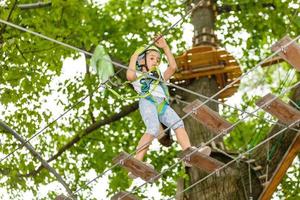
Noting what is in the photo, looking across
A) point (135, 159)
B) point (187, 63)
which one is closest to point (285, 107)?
point (135, 159)

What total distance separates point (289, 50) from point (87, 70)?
→ 19.1 feet

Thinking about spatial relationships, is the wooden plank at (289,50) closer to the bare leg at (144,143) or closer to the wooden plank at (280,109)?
the wooden plank at (280,109)

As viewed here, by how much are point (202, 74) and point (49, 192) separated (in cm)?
365

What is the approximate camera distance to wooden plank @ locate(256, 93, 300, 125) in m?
5.12

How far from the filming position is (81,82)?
10.3m

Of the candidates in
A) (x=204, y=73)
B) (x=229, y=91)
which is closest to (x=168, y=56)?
(x=204, y=73)

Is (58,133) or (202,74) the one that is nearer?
(202,74)

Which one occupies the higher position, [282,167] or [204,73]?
[204,73]

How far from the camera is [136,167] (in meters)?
5.55

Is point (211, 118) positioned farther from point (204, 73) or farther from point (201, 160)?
point (204, 73)

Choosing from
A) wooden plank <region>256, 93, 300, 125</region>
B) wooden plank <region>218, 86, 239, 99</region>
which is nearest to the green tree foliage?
wooden plank <region>218, 86, 239, 99</region>

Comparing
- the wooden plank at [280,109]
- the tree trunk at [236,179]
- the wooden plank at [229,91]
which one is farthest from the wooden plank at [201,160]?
the wooden plank at [229,91]

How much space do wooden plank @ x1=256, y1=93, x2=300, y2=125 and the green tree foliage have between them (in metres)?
3.04

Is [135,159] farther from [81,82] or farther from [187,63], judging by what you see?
[81,82]
